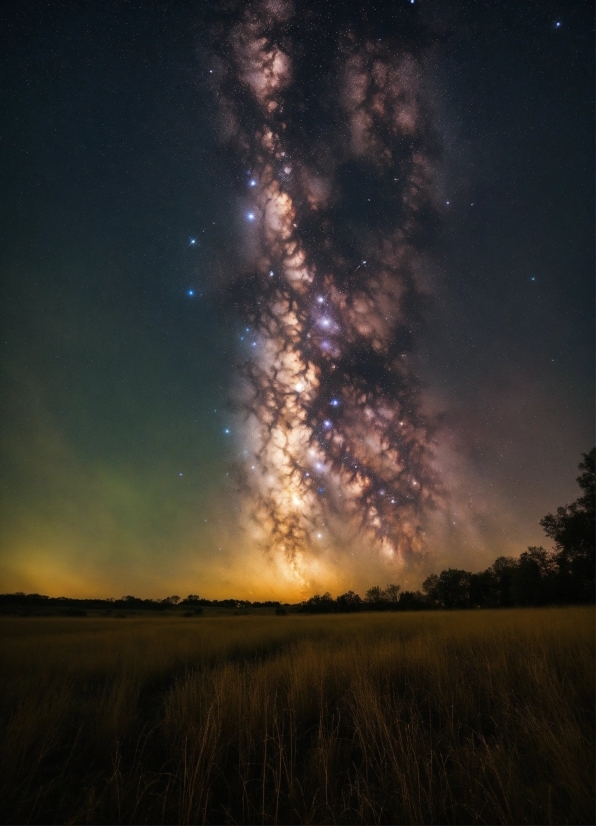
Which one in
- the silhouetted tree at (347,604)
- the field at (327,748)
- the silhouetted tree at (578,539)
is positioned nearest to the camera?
the field at (327,748)

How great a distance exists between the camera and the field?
111 inches

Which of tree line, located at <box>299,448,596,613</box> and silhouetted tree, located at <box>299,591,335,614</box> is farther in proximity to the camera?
silhouetted tree, located at <box>299,591,335,614</box>

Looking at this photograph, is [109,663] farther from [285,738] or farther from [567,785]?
[567,785]

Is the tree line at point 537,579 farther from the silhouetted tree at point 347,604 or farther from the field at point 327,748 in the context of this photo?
the field at point 327,748

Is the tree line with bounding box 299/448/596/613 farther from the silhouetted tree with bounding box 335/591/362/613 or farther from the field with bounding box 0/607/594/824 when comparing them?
the field with bounding box 0/607/594/824

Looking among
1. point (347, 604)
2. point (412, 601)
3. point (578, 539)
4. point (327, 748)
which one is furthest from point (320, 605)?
point (327, 748)

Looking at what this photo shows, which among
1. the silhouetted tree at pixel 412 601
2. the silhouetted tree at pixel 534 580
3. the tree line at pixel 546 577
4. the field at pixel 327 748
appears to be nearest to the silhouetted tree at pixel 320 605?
the tree line at pixel 546 577

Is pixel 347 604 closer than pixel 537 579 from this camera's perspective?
No

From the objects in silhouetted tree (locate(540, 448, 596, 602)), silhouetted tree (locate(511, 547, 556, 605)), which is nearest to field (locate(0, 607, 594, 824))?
silhouetted tree (locate(540, 448, 596, 602))

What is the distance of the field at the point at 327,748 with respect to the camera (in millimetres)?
2809

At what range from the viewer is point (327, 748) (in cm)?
347

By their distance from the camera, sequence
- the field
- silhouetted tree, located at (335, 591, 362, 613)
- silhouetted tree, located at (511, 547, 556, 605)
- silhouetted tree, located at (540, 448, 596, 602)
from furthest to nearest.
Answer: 1. silhouetted tree, located at (335, 591, 362, 613)
2. silhouetted tree, located at (511, 547, 556, 605)
3. silhouetted tree, located at (540, 448, 596, 602)
4. the field

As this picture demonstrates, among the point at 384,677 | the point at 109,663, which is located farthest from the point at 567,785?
the point at 109,663

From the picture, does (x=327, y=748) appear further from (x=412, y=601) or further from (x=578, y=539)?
(x=412, y=601)
